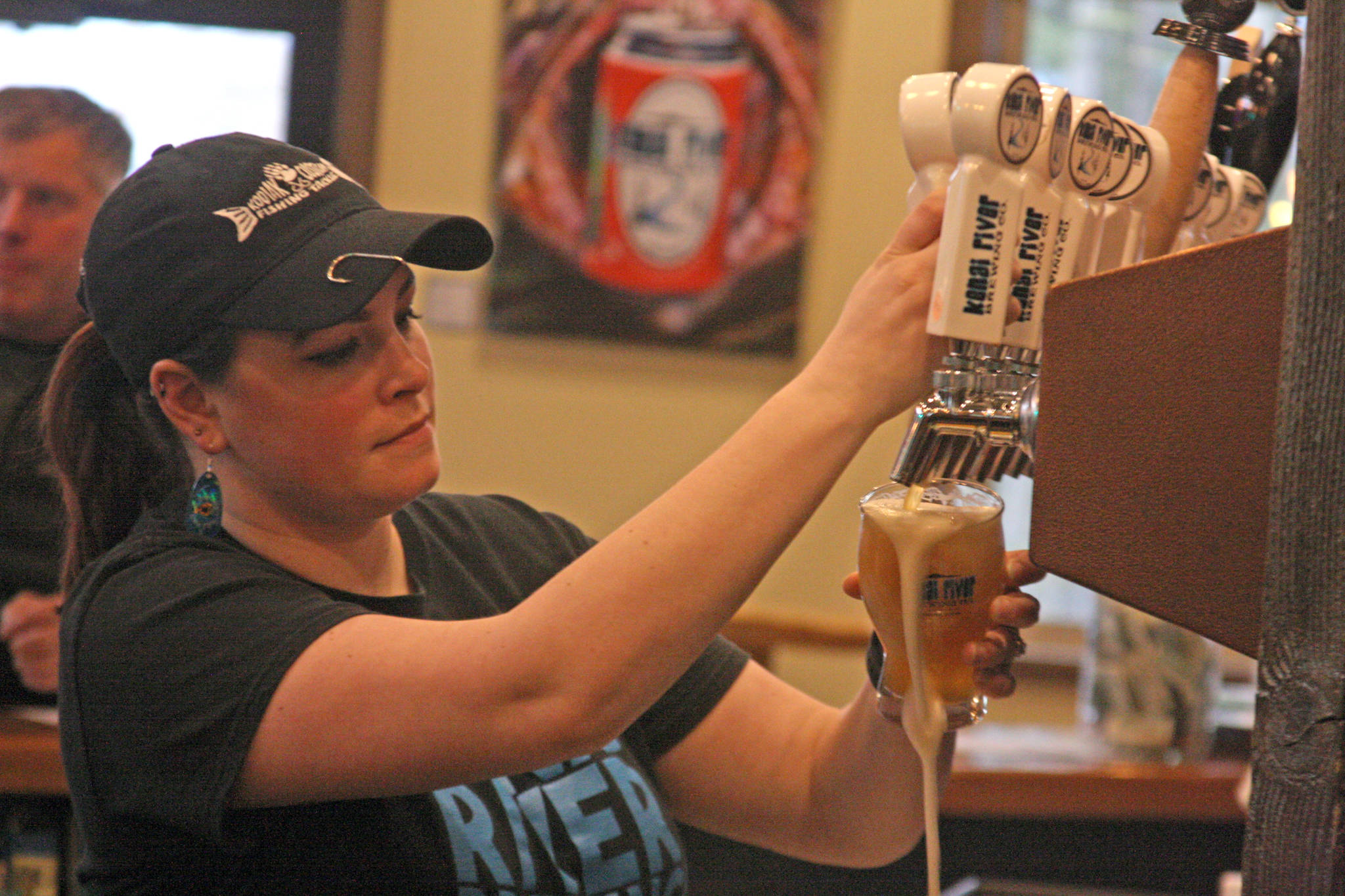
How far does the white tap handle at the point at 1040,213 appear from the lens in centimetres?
77

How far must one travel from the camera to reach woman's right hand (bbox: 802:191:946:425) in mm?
800

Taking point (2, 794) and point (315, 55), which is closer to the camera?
point (2, 794)

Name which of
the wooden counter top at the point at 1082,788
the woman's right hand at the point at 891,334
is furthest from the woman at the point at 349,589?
the wooden counter top at the point at 1082,788

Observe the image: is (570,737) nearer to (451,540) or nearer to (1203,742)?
(451,540)

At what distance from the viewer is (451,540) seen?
4.09 feet

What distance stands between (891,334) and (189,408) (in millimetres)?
557

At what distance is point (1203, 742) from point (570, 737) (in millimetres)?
1780

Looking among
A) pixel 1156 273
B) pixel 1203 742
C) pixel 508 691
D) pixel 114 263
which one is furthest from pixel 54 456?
pixel 1203 742

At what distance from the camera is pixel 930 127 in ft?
2.56

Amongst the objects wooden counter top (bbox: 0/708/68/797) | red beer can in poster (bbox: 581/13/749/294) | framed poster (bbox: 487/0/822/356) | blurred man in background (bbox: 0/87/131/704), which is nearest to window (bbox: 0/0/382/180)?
framed poster (bbox: 487/0/822/356)

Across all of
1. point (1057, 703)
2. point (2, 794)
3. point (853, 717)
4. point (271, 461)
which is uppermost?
point (271, 461)

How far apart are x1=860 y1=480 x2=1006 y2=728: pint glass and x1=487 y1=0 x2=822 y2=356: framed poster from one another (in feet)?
7.42

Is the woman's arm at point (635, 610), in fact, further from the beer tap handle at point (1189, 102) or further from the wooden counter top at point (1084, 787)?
the wooden counter top at point (1084, 787)

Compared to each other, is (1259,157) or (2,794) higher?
(1259,157)
